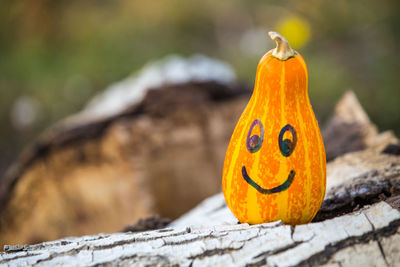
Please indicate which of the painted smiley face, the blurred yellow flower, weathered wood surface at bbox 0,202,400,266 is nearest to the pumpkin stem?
the painted smiley face

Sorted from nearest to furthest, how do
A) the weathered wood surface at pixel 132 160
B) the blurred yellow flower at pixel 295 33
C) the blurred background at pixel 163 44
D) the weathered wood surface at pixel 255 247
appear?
the weathered wood surface at pixel 255 247, the weathered wood surface at pixel 132 160, the blurred yellow flower at pixel 295 33, the blurred background at pixel 163 44

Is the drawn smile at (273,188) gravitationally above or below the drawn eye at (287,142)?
below

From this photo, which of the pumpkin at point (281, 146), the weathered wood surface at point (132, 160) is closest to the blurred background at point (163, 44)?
the weathered wood surface at point (132, 160)

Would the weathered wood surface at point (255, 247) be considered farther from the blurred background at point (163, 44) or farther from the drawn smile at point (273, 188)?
the blurred background at point (163, 44)

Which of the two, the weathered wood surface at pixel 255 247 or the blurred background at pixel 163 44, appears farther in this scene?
the blurred background at pixel 163 44

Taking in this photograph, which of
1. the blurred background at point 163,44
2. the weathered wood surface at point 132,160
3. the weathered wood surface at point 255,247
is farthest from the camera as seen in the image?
the blurred background at point 163,44

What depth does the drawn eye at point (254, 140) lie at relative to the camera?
1111mm

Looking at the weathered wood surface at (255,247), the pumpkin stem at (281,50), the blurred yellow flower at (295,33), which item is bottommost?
the weathered wood surface at (255,247)

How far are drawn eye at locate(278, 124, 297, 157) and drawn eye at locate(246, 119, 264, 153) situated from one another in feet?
0.18

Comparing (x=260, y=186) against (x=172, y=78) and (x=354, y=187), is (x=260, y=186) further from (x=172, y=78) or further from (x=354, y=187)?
(x=172, y=78)

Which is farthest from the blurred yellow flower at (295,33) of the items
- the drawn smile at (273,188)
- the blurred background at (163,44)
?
the drawn smile at (273,188)

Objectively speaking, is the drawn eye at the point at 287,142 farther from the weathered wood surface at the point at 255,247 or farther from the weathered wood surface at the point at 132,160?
the weathered wood surface at the point at 132,160

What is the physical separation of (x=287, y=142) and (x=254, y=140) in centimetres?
9

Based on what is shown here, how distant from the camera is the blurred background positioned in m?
3.84
